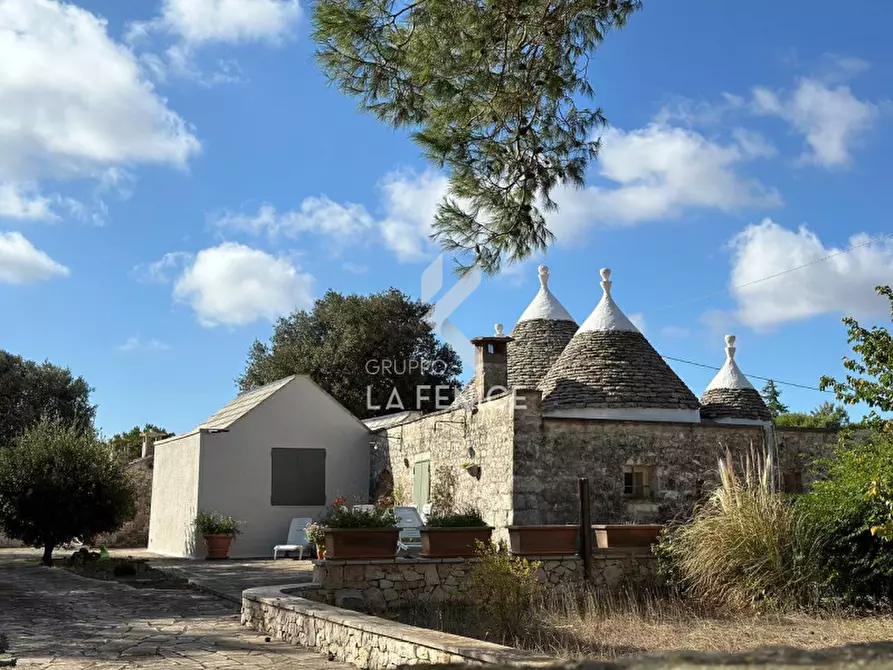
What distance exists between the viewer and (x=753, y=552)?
1015 cm

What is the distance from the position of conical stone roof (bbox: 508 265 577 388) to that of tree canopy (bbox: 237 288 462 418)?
39.6ft

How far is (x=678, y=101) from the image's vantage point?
1040cm

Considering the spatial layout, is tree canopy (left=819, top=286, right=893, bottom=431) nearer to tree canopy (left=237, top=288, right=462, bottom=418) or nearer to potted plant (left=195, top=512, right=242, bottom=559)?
potted plant (left=195, top=512, right=242, bottom=559)

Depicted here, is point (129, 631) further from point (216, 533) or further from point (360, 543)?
point (216, 533)

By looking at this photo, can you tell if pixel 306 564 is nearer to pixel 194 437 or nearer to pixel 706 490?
pixel 194 437

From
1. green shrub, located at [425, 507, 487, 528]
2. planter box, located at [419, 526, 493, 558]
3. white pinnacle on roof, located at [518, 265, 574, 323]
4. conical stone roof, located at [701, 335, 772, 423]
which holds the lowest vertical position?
planter box, located at [419, 526, 493, 558]

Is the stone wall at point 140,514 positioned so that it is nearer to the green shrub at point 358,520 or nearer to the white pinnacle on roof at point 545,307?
the white pinnacle on roof at point 545,307

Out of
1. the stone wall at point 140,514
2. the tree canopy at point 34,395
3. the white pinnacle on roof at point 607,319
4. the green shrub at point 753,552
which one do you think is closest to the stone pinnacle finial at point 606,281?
the white pinnacle on roof at point 607,319

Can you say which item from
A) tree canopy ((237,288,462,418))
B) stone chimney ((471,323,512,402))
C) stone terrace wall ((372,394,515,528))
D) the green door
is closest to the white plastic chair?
stone terrace wall ((372,394,515,528))

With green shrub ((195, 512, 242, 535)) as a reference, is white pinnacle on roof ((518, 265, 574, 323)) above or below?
above

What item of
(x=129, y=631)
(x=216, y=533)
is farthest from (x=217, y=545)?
(x=129, y=631)

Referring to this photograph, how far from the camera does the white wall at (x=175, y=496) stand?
758 inches

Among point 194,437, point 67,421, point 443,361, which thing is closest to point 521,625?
point 194,437

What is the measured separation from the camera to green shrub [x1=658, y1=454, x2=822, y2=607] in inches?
391
